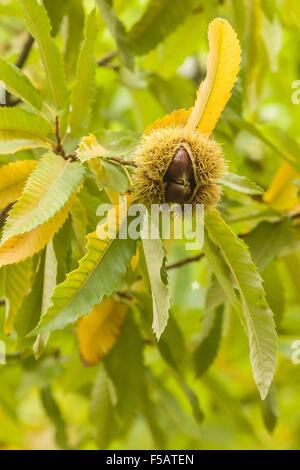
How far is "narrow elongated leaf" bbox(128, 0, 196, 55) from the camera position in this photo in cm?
117

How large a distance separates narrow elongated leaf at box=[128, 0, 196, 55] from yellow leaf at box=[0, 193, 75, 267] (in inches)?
21.3

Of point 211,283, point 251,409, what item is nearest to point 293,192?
point 211,283

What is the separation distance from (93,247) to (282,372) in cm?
171

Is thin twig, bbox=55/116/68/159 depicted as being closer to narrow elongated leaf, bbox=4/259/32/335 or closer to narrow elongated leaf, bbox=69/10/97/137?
narrow elongated leaf, bbox=69/10/97/137

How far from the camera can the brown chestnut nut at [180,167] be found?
25.3 inches

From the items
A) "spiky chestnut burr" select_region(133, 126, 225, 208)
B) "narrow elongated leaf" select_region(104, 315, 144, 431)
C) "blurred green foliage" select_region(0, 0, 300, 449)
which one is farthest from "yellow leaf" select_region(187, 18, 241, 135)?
Answer: "narrow elongated leaf" select_region(104, 315, 144, 431)

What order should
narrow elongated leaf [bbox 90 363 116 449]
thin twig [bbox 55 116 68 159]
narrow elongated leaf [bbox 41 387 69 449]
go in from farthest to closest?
narrow elongated leaf [bbox 41 387 69 449], narrow elongated leaf [bbox 90 363 116 449], thin twig [bbox 55 116 68 159]

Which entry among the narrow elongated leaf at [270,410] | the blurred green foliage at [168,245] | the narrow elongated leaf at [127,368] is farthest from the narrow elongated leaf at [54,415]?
the narrow elongated leaf at [270,410]

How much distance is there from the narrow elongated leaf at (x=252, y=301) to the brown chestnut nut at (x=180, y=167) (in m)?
0.07

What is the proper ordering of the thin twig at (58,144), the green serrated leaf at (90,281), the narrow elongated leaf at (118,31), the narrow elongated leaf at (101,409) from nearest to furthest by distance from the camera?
the green serrated leaf at (90,281), the thin twig at (58,144), the narrow elongated leaf at (118,31), the narrow elongated leaf at (101,409)

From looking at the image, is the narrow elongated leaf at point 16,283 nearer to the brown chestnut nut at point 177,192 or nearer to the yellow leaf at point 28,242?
the yellow leaf at point 28,242

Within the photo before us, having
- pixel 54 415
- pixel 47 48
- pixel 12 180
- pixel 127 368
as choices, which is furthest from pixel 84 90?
pixel 54 415

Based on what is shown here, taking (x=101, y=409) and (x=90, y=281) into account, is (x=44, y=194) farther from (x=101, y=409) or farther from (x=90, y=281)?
(x=101, y=409)
